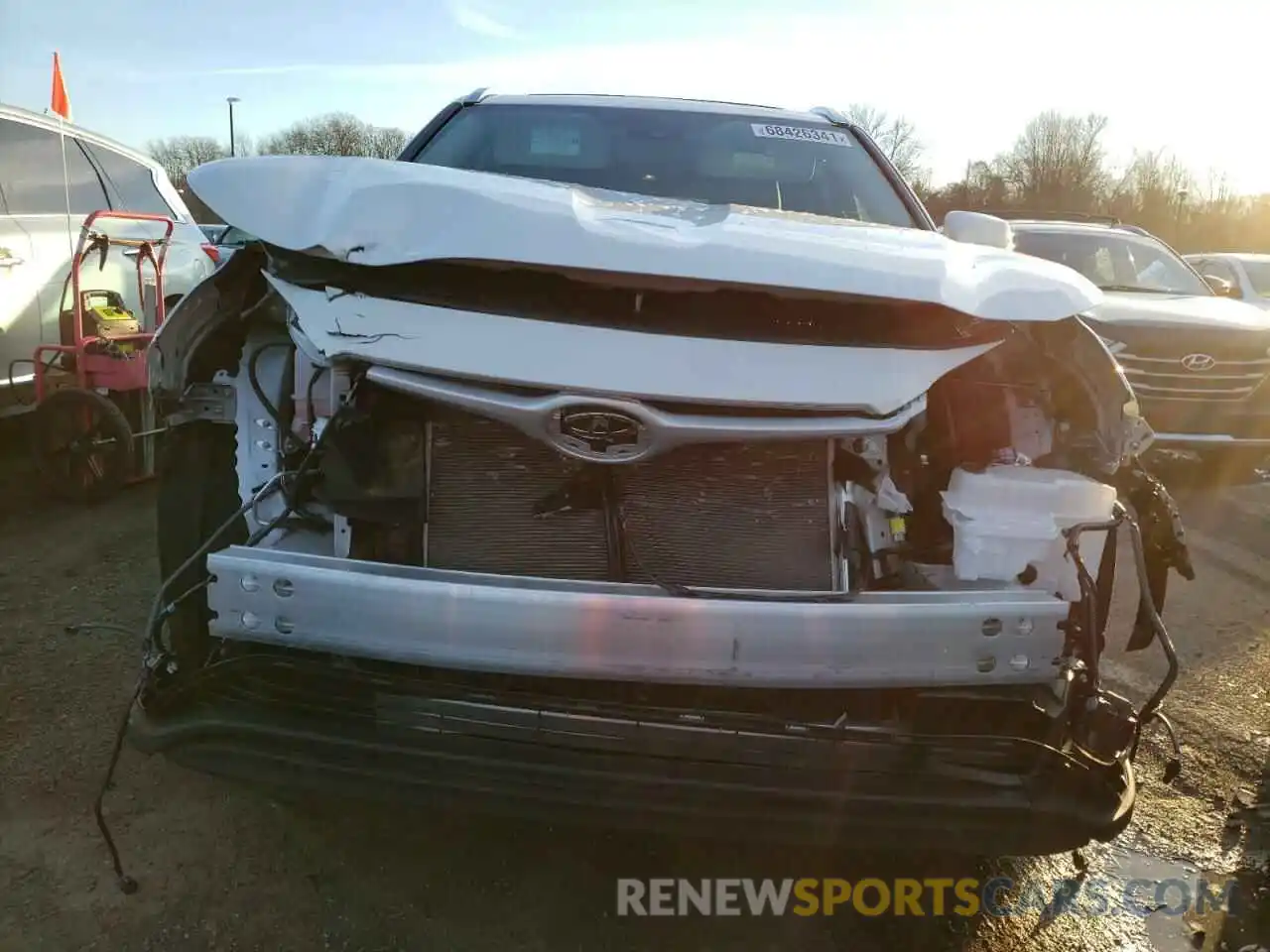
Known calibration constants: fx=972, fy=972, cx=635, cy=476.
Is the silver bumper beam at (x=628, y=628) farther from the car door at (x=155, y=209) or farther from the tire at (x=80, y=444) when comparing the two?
the car door at (x=155, y=209)

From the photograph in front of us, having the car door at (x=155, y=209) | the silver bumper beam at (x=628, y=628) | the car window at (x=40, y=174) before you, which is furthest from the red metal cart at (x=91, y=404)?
the silver bumper beam at (x=628, y=628)

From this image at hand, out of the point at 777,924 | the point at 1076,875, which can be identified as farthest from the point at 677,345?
the point at 1076,875

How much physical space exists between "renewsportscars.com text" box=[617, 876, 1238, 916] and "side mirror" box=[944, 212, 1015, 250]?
1893mm

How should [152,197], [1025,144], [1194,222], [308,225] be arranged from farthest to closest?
[1025,144]
[1194,222]
[152,197]
[308,225]

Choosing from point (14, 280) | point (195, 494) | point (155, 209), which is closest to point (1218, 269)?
point (155, 209)

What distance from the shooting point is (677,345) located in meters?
1.96

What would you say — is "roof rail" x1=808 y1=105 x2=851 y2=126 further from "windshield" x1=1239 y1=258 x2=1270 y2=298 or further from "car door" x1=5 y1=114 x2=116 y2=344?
"windshield" x1=1239 y1=258 x2=1270 y2=298

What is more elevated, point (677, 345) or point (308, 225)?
point (308, 225)

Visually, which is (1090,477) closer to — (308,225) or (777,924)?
(777,924)

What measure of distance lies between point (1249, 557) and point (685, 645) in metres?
4.78

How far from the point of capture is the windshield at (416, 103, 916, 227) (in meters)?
3.49

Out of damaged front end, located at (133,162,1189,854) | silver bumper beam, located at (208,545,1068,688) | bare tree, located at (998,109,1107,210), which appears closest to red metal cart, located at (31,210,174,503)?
damaged front end, located at (133,162,1189,854)

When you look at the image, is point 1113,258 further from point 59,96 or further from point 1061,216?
point 59,96

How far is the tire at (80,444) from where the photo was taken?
5270mm
